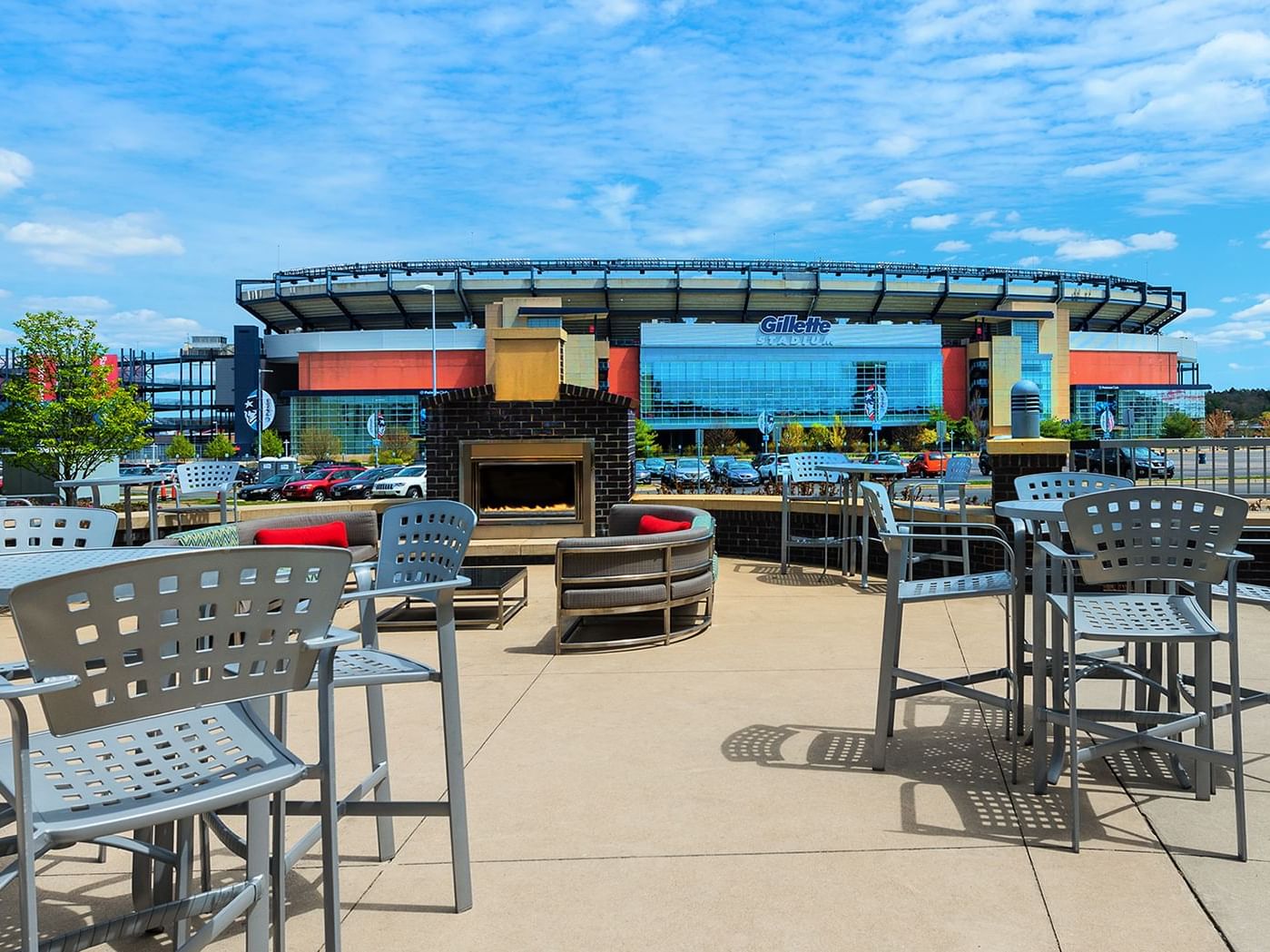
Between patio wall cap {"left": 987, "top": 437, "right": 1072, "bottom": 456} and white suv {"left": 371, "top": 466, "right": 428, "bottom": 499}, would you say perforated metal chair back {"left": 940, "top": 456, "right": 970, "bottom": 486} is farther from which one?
white suv {"left": 371, "top": 466, "right": 428, "bottom": 499}

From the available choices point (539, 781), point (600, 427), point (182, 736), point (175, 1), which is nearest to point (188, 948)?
point (182, 736)

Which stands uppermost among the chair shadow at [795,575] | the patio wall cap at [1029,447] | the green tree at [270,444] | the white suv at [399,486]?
the green tree at [270,444]

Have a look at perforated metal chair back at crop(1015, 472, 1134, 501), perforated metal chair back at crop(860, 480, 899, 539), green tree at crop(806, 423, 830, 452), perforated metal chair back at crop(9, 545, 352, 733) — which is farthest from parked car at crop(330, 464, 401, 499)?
green tree at crop(806, 423, 830, 452)

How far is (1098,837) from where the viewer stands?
314 cm

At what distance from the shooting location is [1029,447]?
26.4 ft

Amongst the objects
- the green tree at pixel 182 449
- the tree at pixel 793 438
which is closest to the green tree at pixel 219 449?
the green tree at pixel 182 449

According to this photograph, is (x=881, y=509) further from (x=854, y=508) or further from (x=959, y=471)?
(x=959, y=471)

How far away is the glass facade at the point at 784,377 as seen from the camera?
71.4m

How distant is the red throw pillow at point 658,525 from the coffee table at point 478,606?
1.11 metres

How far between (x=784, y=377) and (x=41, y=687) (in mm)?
73158

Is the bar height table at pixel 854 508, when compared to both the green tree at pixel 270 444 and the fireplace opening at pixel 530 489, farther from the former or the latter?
the green tree at pixel 270 444

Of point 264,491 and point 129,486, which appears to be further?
point 264,491

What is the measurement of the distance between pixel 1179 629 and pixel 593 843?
2119 millimetres

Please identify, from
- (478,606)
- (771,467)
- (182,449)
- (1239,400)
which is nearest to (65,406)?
(478,606)
